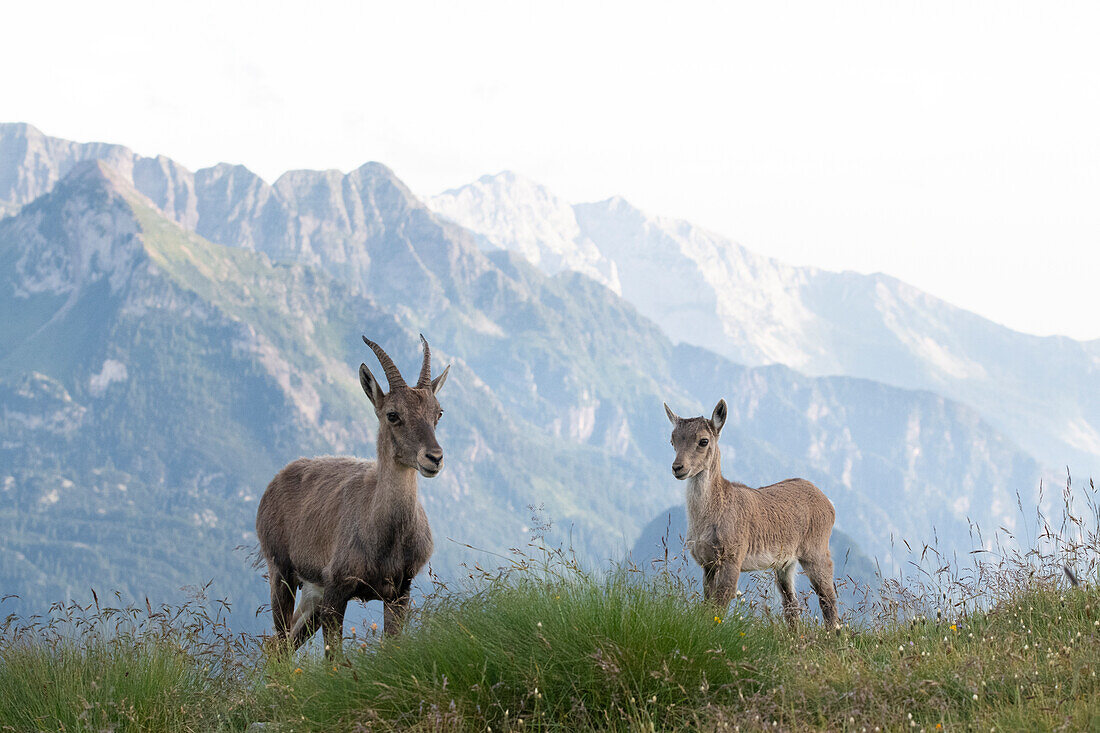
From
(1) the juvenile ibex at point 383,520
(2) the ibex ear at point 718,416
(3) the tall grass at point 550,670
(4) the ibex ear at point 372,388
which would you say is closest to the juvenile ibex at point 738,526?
(2) the ibex ear at point 718,416

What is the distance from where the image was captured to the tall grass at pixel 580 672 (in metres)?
5.96

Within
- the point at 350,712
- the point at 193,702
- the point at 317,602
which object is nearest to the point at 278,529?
the point at 317,602

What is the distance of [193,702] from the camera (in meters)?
7.45

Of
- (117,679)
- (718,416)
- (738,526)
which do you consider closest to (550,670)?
(117,679)

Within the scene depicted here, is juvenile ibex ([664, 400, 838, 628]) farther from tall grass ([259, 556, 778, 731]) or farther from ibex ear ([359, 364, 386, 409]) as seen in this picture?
tall grass ([259, 556, 778, 731])

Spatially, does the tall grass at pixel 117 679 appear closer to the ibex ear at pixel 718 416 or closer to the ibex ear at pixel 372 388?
the ibex ear at pixel 372 388

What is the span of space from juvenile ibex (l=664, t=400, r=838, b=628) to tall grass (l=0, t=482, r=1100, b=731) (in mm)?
2858

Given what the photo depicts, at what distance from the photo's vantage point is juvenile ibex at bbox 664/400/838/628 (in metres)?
11.4

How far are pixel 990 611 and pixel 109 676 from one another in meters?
7.79

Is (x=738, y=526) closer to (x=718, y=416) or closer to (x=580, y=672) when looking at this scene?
(x=718, y=416)

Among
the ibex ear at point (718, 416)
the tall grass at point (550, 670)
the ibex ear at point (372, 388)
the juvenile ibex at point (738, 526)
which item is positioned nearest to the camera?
the tall grass at point (550, 670)

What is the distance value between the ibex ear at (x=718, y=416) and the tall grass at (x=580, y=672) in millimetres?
3512

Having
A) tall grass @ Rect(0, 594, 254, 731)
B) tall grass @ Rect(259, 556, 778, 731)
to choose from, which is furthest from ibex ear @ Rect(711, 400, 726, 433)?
tall grass @ Rect(0, 594, 254, 731)

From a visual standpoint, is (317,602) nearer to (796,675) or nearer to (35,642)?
(35,642)
